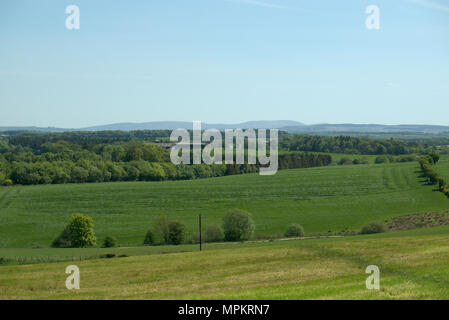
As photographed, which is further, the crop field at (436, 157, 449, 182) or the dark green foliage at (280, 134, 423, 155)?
the dark green foliage at (280, 134, 423, 155)

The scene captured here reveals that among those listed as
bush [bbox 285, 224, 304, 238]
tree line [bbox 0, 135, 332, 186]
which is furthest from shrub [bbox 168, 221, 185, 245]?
tree line [bbox 0, 135, 332, 186]

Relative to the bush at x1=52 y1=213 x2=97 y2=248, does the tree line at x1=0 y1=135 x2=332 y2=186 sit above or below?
above

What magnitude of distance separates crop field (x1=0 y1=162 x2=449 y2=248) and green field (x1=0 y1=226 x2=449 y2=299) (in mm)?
24378

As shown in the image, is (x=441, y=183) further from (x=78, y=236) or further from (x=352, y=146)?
(x=352, y=146)

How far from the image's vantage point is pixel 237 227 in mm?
48062

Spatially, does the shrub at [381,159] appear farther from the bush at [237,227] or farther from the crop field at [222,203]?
the bush at [237,227]

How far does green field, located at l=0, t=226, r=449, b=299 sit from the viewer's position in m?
14.1

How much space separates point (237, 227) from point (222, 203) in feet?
73.0

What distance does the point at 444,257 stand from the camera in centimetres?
1972

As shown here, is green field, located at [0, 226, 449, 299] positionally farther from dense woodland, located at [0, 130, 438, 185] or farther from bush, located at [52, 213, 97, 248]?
dense woodland, located at [0, 130, 438, 185]

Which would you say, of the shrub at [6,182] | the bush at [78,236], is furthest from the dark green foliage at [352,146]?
the bush at [78,236]

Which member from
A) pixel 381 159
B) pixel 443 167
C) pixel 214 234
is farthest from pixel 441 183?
pixel 214 234

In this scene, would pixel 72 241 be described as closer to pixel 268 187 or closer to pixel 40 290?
pixel 40 290

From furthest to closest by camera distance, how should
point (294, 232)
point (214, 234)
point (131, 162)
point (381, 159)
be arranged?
point (381, 159) < point (131, 162) < point (294, 232) < point (214, 234)
